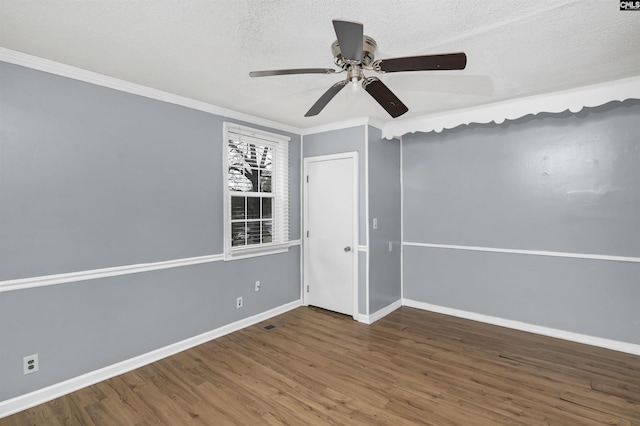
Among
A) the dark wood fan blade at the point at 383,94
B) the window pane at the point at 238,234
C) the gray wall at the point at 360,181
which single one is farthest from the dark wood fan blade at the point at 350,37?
the window pane at the point at 238,234

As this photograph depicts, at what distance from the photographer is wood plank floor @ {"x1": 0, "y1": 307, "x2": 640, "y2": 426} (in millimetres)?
2203

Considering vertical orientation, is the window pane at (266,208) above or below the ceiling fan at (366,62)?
below

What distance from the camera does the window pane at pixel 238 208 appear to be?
3.73m

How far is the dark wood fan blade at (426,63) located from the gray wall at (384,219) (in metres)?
2.16

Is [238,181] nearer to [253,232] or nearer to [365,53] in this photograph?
[253,232]

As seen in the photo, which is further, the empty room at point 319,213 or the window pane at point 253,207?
the window pane at point 253,207

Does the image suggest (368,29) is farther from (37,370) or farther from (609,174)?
(37,370)

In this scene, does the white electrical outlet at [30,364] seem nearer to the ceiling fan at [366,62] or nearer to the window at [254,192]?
the window at [254,192]

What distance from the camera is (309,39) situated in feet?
6.76

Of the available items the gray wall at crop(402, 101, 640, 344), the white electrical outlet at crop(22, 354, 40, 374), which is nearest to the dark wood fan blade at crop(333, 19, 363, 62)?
the gray wall at crop(402, 101, 640, 344)

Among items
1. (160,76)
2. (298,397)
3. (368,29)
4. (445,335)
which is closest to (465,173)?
(445,335)

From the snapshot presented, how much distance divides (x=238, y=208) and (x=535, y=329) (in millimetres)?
3695

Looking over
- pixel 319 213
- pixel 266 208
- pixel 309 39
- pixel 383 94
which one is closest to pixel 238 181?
pixel 266 208

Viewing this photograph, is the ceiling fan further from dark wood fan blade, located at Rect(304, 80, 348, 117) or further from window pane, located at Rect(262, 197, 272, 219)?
window pane, located at Rect(262, 197, 272, 219)
